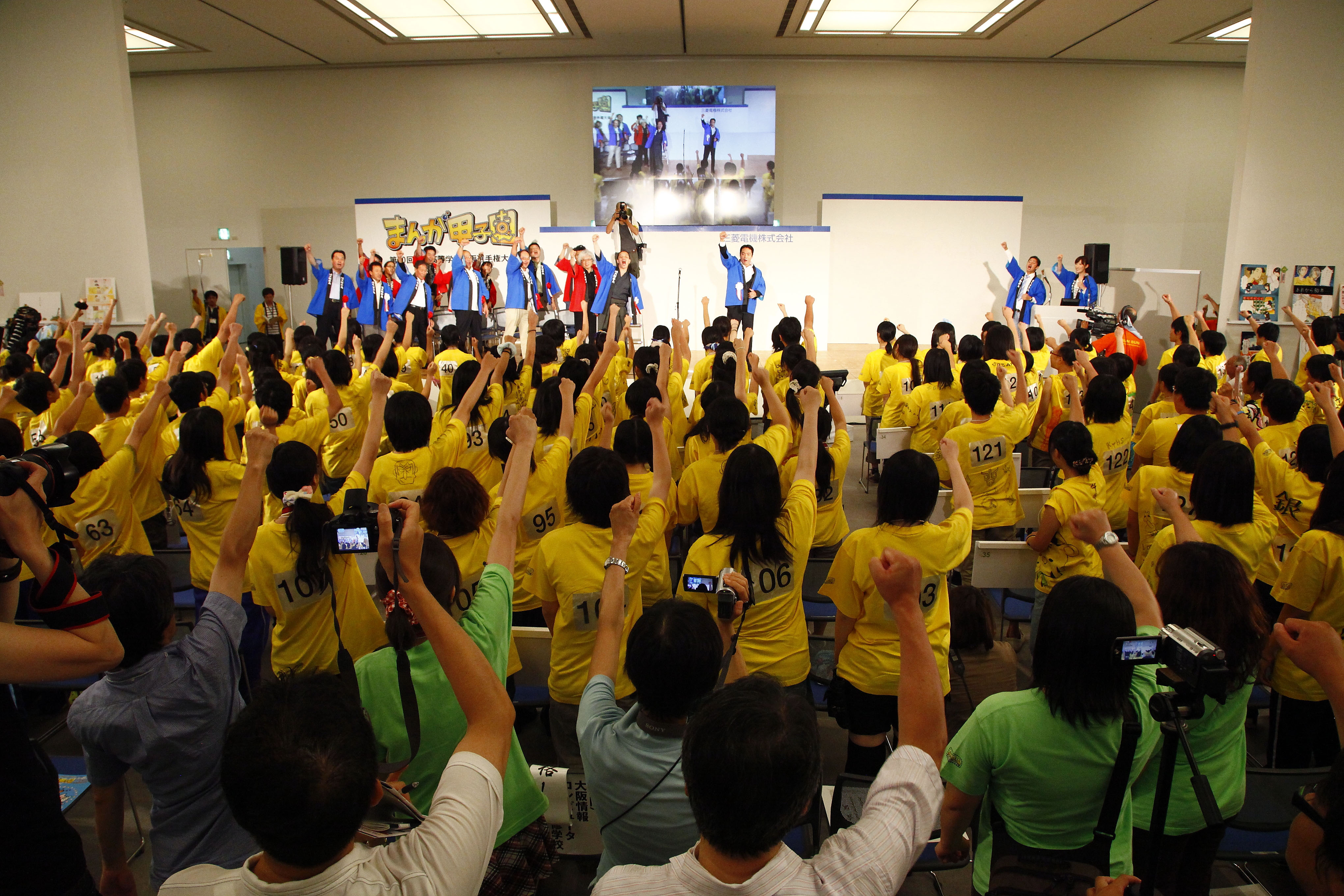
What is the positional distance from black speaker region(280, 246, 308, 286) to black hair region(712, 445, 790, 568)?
13.6m

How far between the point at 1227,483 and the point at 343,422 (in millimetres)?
4483

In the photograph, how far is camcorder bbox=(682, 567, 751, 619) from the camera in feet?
5.67

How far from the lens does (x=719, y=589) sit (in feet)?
5.86

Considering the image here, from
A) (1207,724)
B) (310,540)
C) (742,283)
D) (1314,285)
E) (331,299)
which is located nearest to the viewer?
(1207,724)

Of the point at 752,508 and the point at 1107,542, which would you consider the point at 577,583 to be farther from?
the point at 1107,542

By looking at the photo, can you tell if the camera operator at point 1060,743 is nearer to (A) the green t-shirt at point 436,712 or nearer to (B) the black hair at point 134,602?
(A) the green t-shirt at point 436,712

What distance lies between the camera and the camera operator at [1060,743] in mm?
1503

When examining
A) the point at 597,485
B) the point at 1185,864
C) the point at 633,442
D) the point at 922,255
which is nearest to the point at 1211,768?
the point at 1185,864

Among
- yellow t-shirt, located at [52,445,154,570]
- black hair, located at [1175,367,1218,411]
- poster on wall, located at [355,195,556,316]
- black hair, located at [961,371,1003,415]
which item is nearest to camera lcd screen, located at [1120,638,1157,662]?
black hair, located at [961,371,1003,415]

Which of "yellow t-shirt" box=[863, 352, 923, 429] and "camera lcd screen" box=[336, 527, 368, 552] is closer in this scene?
"camera lcd screen" box=[336, 527, 368, 552]

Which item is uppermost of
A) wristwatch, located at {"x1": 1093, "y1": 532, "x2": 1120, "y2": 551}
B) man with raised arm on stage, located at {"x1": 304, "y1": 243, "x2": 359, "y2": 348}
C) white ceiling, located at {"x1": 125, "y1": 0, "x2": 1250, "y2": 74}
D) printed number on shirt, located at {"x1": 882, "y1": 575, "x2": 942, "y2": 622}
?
white ceiling, located at {"x1": 125, "y1": 0, "x2": 1250, "y2": 74}

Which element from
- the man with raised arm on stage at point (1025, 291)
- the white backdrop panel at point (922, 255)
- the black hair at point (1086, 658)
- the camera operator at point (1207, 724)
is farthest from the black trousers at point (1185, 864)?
the white backdrop panel at point (922, 255)

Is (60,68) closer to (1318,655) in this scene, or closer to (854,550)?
(854,550)

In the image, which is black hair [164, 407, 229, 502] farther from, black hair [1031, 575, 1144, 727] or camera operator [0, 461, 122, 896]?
black hair [1031, 575, 1144, 727]
